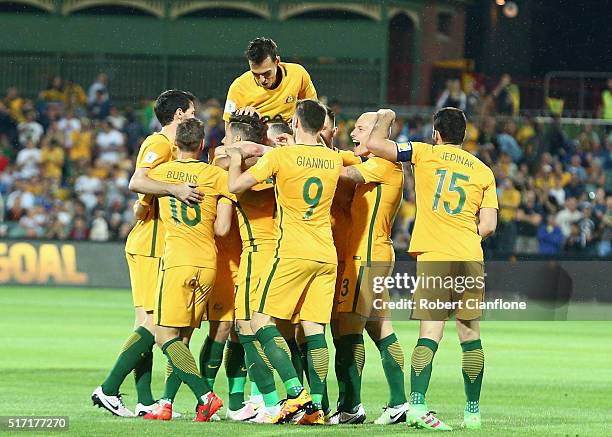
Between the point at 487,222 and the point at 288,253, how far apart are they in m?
1.30

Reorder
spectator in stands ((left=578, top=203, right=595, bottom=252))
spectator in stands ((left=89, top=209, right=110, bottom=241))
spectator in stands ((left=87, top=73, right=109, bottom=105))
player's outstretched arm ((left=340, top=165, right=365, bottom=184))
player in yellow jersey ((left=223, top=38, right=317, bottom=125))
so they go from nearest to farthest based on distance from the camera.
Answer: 1. player's outstretched arm ((left=340, top=165, right=365, bottom=184))
2. player in yellow jersey ((left=223, top=38, right=317, bottom=125))
3. spectator in stands ((left=578, top=203, right=595, bottom=252))
4. spectator in stands ((left=89, top=209, right=110, bottom=241))
5. spectator in stands ((left=87, top=73, right=109, bottom=105))

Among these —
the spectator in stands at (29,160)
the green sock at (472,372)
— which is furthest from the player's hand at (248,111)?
the spectator in stands at (29,160)

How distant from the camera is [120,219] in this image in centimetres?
2495

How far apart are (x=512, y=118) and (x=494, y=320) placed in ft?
22.3

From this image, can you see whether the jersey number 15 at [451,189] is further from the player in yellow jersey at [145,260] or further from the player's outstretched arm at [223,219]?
the player in yellow jersey at [145,260]

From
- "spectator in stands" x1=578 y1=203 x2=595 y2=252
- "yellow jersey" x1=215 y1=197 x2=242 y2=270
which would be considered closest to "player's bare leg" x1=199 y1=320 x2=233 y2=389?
"yellow jersey" x1=215 y1=197 x2=242 y2=270

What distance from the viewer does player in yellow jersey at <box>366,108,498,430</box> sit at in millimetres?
8578

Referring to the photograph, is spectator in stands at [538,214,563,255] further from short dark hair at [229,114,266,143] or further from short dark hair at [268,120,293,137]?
short dark hair at [229,114,266,143]

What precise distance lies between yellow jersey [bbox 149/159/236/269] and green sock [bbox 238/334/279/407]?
0.56 m

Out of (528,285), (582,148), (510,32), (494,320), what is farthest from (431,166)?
(510,32)

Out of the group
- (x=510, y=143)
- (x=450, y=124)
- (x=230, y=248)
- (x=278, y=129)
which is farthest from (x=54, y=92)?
(x=450, y=124)

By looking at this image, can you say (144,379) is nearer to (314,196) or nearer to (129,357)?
(129,357)

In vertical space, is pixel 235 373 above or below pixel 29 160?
below

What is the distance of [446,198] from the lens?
28.5ft
